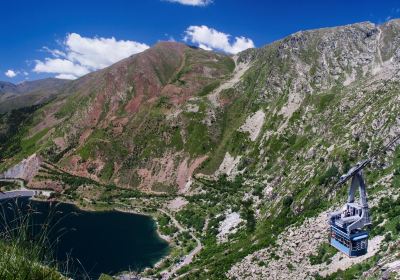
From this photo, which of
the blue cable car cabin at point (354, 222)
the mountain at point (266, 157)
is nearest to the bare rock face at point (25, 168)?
the mountain at point (266, 157)

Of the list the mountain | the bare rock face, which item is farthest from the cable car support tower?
the bare rock face

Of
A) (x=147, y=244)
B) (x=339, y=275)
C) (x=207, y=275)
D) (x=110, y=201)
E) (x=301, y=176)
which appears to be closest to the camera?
(x=339, y=275)

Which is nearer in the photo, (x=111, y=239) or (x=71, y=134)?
(x=111, y=239)

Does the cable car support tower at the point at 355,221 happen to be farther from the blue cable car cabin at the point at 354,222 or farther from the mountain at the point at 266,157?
the mountain at the point at 266,157

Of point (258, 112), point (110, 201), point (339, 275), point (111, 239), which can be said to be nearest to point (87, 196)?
point (110, 201)

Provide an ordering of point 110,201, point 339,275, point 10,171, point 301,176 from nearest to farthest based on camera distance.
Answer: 1. point 339,275
2. point 301,176
3. point 110,201
4. point 10,171

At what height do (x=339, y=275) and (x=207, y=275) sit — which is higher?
(x=339, y=275)

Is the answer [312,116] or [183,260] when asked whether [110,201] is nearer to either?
[183,260]
